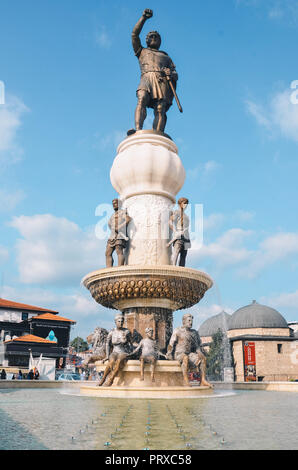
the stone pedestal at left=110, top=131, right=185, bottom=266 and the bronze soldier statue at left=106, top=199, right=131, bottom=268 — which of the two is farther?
the stone pedestal at left=110, top=131, right=185, bottom=266

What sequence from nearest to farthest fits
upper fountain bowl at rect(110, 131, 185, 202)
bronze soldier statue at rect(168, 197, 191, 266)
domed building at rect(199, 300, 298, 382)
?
bronze soldier statue at rect(168, 197, 191, 266), upper fountain bowl at rect(110, 131, 185, 202), domed building at rect(199, 300, 298, 382)

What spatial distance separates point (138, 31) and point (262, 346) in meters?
47.8

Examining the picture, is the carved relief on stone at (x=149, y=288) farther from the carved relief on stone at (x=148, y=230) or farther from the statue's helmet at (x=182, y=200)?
the statue's helmet at (x=182, y=200)

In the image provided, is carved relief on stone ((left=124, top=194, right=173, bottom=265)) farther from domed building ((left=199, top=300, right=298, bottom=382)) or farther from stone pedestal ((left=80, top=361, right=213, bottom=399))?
domed building ((left=199, top=300, right=298, bottom=382))

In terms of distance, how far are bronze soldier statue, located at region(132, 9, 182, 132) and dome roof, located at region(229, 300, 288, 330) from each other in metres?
48.9

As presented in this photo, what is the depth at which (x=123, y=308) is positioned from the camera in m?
11.6

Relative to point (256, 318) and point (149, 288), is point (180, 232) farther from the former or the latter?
point (256, 318)

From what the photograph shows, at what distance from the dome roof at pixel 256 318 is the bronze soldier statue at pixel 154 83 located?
1924 inches

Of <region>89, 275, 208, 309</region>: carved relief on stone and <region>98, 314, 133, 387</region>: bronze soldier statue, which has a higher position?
<region>89, 275, 208, 309</region>: carved relief on stone

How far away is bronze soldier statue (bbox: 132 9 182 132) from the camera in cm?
1434

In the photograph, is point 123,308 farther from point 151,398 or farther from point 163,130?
point 163,130

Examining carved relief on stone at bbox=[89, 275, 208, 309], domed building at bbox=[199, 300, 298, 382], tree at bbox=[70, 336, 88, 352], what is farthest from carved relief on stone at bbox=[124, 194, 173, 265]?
tree at bbox=[70, 336, 88, 352]

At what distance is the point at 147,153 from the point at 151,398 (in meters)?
7.38

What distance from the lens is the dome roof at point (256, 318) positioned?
58.2 meters
